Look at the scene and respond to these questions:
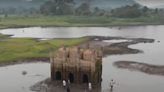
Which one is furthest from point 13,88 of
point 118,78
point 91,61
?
point 118,78

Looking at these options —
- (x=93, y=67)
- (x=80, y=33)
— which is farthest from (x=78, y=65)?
(x=80, y=33)

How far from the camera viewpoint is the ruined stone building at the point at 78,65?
26.5 metres

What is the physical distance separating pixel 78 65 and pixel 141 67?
15.5 metres

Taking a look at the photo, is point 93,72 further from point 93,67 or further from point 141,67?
point 141,67

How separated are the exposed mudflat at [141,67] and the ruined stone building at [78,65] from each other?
10.8 meters

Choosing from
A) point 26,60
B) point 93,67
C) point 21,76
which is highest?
point 93,67

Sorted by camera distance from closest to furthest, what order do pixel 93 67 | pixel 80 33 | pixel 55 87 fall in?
1. pixel 93 67
2. pixel 55 87
3. pixel 80 33

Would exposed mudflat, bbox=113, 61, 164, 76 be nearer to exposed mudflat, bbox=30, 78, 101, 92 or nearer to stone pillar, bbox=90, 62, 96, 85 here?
exposed mudflat, bbox=30, 78, 101, 92

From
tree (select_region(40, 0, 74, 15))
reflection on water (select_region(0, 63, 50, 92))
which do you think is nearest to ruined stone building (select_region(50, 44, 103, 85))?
reflection on water (select_region(0, 63, 50, 92))

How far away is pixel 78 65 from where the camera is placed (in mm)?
26906

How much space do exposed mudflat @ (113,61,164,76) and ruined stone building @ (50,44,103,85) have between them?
10790mm

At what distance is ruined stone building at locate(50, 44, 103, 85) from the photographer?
26531 millimetres

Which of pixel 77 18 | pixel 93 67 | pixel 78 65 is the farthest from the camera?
pixel 77 18

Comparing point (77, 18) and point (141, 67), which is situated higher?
point (77, 18)
